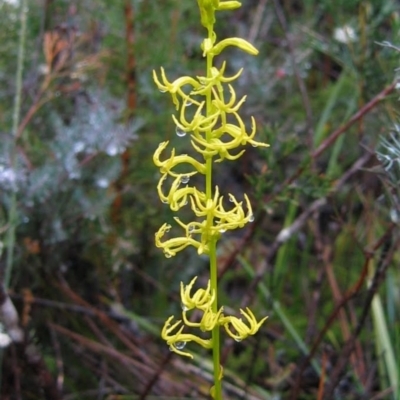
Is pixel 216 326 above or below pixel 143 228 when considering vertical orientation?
above

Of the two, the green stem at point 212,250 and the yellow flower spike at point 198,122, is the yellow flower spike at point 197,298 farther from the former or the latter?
the yellow flower spike at point 198,122

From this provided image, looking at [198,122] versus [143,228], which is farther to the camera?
[143,228]

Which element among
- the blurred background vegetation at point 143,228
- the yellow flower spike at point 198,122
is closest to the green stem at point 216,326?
the yellow flower spike at point 198,122

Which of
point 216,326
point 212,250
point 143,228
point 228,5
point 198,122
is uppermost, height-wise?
point 228,5

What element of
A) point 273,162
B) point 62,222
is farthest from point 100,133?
point 273,162

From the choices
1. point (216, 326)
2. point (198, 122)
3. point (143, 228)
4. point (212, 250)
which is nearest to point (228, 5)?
point (198, 122)

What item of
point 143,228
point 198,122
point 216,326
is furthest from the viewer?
point 143,228

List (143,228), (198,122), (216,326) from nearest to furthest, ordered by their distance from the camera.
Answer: (198,122), (216,326), (143,228)

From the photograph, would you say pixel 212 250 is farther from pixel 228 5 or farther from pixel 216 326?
pixel 228 5

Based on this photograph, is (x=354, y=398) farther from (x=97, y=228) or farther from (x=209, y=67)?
(x=209, y=67)
